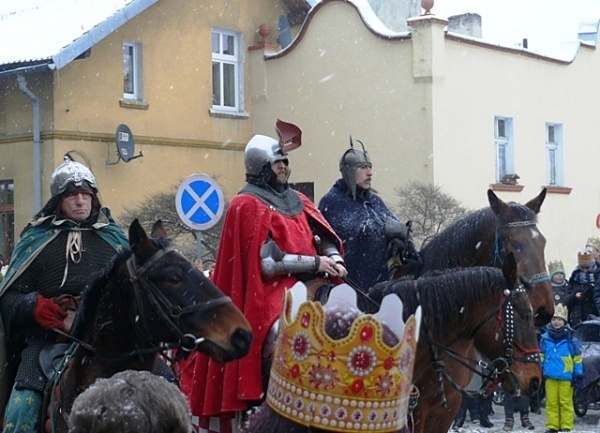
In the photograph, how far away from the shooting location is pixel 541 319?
22.2 feet

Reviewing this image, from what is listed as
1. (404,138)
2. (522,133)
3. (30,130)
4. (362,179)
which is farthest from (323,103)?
(362,179)

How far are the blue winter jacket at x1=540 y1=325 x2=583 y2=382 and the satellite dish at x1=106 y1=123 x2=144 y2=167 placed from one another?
10081 millimetres

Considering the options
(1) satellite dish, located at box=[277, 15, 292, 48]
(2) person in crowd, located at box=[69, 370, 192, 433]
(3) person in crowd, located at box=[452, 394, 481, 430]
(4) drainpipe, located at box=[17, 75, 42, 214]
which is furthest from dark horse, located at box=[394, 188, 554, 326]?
(1) satellite dish, located at box=[277, 15, 292, 48]

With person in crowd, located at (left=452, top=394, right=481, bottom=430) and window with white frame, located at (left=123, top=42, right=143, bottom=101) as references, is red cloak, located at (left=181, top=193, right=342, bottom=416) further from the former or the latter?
window with white frame, located at (left=123, top=42, right=143, bottom=101)

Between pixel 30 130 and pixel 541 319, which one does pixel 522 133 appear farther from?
pixel 541 319

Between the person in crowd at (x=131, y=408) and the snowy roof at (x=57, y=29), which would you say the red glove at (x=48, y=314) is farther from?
the snowy roof at (x=57, y=29)

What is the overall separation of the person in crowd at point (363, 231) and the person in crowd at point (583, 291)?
7.04 meters

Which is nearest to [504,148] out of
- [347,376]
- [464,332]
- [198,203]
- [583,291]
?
[583,291]

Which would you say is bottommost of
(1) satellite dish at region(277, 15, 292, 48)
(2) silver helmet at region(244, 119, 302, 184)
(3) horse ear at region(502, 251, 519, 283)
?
(3) horse ear at region(502, 251, 519, 283)

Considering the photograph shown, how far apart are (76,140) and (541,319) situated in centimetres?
1440

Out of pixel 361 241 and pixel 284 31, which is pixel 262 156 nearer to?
pixel 361 241

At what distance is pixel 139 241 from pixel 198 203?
6.40m

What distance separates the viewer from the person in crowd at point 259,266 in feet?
18.7

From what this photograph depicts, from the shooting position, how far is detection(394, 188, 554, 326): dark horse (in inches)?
268
